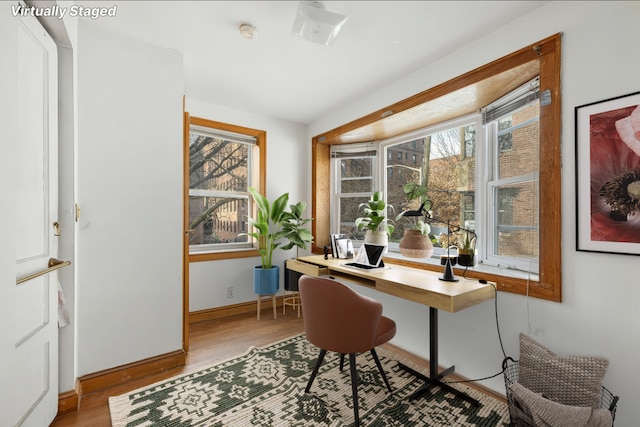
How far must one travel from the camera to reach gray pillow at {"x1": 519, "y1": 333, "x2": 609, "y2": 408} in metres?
1.43

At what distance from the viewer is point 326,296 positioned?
1709mm

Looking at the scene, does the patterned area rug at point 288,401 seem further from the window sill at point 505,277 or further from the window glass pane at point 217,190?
the window glass pane at point 217,190

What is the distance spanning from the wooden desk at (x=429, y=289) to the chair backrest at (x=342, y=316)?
0.37 m

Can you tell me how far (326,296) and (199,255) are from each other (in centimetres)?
217

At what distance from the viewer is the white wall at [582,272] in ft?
4.72

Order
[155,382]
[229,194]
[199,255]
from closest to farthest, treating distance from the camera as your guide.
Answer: [155,382] → [199,255] → [229,194]

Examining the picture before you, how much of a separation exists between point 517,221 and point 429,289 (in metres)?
0.96

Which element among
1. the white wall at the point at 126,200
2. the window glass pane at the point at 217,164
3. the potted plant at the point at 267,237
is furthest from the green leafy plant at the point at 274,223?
the white wall at the point at 126,200

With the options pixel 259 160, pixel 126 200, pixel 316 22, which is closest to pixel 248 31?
pixel 316 22

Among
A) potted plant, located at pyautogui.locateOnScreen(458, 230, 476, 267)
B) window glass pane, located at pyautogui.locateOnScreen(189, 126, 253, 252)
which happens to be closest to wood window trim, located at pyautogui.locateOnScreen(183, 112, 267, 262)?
window glass pane, located at pyautogui.locateOnScreen(189, 126, 253, 252)

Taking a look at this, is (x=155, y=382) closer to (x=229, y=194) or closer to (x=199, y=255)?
(x=199, y=255)

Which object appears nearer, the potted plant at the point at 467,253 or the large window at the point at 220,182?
the potted plant at the point at 467,253

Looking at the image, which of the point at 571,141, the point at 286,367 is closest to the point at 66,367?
the point at 286,367

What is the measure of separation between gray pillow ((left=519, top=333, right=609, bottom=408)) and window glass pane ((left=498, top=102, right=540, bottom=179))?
1.16 meters
